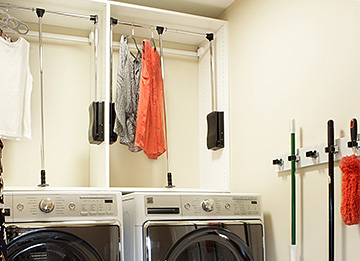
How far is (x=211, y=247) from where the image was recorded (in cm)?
263

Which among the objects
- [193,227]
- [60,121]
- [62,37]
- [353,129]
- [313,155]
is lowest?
[193,227]

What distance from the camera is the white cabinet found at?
321 cm

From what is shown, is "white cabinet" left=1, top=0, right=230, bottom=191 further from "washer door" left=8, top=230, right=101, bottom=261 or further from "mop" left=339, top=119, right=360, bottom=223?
"mop" left=339, top=119, right=360, bottom=223

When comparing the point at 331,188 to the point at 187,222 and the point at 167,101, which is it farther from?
the point at 167,101

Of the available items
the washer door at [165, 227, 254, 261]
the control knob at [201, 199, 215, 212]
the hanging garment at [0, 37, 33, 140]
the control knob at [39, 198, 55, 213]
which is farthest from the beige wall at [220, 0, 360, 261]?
the hanging garment at [0, 37, 33, 140]

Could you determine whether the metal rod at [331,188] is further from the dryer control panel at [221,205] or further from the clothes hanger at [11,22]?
the clothes hanger at [11,22]

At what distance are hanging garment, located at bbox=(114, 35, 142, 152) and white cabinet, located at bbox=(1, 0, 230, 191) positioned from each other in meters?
Result: 0.15

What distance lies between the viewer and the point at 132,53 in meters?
3.71

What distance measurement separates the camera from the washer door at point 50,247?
7.38 feet

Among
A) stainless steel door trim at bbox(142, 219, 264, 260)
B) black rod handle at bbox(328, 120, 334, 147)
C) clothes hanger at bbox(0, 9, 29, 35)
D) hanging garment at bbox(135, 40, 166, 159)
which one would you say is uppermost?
clothes hanger at bbox(0, 9, 29, 35)

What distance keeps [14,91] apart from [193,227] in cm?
138

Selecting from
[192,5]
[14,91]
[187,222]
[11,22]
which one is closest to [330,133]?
[187,222]

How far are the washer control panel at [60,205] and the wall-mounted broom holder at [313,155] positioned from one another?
0.95m

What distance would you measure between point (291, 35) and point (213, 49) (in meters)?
0.97
